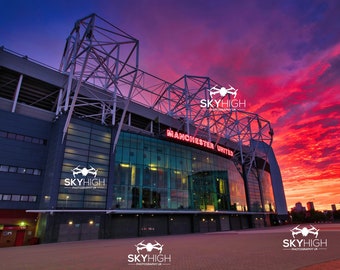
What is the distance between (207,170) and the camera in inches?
2040

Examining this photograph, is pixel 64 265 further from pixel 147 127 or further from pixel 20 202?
pixel 147 127

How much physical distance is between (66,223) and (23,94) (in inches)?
923

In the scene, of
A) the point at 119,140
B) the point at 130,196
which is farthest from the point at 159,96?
the point at 130,196

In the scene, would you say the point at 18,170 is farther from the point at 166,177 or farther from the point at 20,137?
the point at 166,177

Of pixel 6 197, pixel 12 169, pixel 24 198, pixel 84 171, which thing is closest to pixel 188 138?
pixel 84 171

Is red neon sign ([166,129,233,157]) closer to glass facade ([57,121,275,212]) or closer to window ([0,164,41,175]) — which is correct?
glass facade ([57,121,275,212])

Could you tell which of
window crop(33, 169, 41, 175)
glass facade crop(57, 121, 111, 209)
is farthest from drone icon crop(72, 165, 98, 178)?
window crop(33, 169, 41, 175)

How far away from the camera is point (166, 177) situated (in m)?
43.1

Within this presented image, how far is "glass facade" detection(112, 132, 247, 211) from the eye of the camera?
1510 inches

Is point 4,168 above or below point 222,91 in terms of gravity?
below

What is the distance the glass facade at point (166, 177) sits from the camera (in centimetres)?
3834

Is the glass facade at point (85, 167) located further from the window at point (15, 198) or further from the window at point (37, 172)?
the window at point (15, 198)

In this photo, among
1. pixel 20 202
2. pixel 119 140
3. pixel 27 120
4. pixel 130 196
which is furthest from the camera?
pixel 119 140

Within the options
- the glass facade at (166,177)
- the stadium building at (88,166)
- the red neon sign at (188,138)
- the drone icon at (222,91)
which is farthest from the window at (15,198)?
the drone icon at (222,91)
